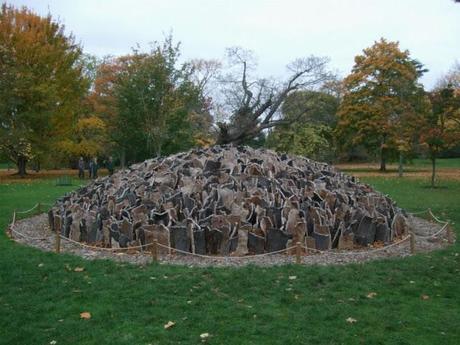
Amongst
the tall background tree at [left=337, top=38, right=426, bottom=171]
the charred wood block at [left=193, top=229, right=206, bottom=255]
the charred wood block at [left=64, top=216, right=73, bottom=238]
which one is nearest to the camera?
the charred wood block at [left=193, top=229, right=206, bottom=255]

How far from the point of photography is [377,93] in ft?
112

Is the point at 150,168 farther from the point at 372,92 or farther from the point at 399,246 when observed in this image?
the point at 372,92

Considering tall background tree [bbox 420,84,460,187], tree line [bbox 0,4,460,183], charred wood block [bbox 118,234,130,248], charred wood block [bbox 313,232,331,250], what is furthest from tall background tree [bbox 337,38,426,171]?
charred wood block [bbox 118,234,130,248]

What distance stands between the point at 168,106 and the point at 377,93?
51.3ft

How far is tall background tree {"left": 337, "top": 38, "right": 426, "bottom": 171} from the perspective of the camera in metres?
32.7

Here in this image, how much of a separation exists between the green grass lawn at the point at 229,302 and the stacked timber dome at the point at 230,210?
100 centimetres

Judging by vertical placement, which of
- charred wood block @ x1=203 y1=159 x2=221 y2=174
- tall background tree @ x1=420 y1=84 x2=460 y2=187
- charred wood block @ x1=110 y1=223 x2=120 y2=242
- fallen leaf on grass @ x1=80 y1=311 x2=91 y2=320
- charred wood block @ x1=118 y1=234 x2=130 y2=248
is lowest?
fallen leaf on grass @ x1=80 y1=311 x2=91 y2=320

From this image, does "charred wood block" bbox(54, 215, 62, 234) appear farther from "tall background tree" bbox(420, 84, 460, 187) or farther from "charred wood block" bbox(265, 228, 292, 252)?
"tall background tree" bbox(420, 84, 460, 187)

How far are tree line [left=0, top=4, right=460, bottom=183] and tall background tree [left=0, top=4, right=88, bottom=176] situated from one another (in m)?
0.05

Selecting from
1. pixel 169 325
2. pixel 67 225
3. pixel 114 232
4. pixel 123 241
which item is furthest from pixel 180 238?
pixel 169 325

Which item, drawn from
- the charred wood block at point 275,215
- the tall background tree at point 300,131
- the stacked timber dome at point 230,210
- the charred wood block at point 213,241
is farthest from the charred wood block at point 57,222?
the tall background tree at point 300,131

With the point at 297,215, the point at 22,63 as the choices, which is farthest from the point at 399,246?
the point at 22,63

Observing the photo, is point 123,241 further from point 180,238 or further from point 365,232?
point 365,232

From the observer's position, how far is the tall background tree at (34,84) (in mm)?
25312
